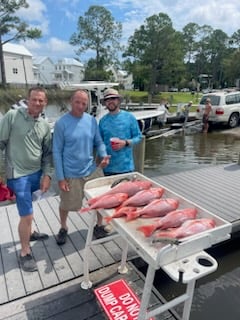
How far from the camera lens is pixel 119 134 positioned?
2773mm

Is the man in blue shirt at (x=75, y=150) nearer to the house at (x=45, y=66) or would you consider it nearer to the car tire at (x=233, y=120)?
the car tire at (x=233, y=120)

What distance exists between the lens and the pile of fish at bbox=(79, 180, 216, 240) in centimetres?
154

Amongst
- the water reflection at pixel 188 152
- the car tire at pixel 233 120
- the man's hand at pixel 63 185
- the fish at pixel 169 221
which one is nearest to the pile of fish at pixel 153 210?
the fish at pixel 169 221

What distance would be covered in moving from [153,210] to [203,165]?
6.37m

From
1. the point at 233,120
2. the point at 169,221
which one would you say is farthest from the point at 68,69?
the point at 169,221

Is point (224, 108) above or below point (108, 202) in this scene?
below

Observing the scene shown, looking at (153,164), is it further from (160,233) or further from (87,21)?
(87,21)

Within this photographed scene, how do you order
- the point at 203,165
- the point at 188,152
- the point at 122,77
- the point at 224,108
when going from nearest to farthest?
the point at 203,165, the point at 188,152, the point at 224,108, the point at 122,77

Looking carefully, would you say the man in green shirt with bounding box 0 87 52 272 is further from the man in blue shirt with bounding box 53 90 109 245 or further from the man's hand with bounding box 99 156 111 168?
the man's hand with bounding box 99 156 111 168

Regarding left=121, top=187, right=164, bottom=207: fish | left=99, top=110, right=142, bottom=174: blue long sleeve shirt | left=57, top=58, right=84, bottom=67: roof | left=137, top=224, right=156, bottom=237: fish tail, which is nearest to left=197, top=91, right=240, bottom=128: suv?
left=99, top=110, right=142, bottom=174: blue long sleeve shirt

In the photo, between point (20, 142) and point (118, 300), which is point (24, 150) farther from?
point (118, 300)

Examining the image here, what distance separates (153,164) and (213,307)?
18.3 feet

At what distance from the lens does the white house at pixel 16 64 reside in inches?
1453

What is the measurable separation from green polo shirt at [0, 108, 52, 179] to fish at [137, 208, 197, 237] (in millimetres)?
1252
